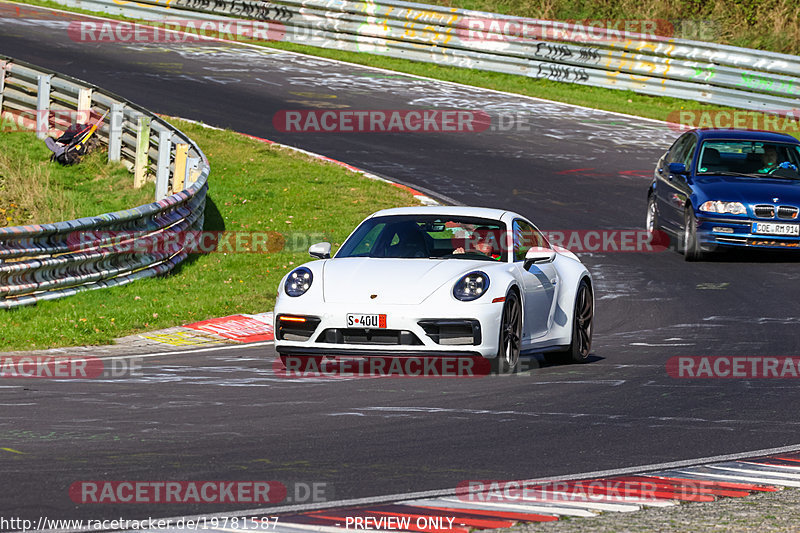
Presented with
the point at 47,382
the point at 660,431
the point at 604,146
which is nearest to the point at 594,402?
the point at 660,431

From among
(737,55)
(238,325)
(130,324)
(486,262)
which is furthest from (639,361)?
(737,55)

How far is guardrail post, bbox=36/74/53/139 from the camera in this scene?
74.7ft

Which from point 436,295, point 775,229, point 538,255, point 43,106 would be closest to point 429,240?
point 538,255

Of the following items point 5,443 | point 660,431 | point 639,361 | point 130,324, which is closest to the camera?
point 5,443

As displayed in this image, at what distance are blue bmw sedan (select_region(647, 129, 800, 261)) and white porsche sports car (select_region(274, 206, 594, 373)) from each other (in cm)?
629

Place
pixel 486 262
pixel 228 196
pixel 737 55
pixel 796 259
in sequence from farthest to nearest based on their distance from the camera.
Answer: pixel 737 55 < pixel 228 196 < pixel 796 259 < pixel 486 262

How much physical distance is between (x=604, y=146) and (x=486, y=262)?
15803mm

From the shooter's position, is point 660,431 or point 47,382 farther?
point 47,382

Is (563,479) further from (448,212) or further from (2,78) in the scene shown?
(2,78)

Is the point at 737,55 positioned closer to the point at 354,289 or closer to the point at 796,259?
the point at 796,259

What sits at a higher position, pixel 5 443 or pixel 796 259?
pixel 5 443

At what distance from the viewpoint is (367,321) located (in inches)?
373

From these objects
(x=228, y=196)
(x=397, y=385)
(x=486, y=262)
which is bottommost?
(x=228, y=196)

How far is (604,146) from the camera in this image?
25609mm
